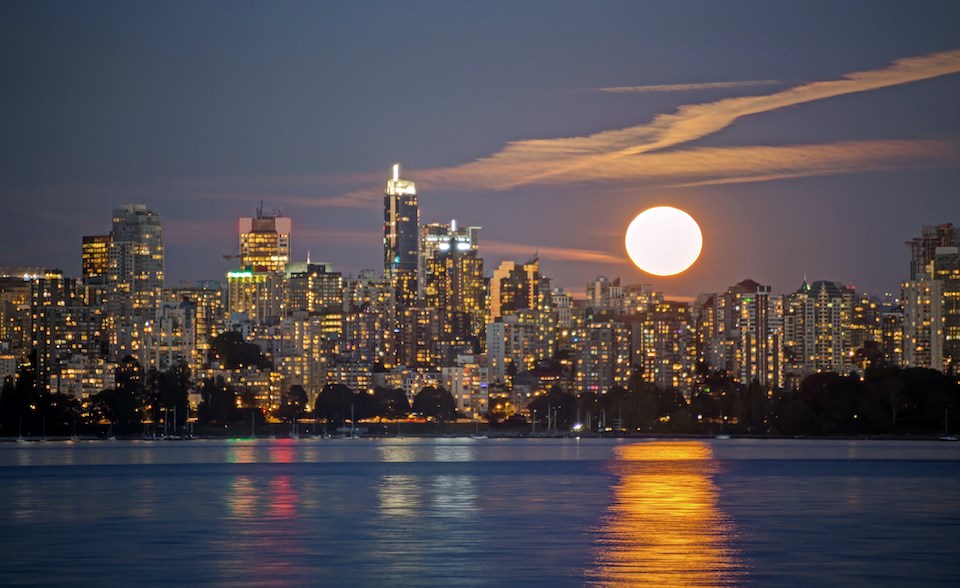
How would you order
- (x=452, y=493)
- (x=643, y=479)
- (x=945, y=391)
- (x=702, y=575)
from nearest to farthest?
(x=702, y=575), (x=452, y=493), (x=643, y=479), (x=945, y=391)

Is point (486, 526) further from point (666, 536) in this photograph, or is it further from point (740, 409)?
point (740, 409)

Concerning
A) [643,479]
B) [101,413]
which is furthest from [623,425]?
[643,479]

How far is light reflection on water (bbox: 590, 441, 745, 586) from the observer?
41.2 meters

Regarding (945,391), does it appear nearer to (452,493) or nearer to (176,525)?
(452,493)

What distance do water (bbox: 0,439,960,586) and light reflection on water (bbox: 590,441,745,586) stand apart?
0.10m

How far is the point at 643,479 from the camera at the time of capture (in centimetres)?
8394

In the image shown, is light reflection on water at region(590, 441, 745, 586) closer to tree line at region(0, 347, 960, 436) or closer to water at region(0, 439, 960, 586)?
water at region(0, 439, 960, 586)

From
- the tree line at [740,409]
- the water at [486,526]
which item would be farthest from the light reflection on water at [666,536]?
the tree line at [740,409]

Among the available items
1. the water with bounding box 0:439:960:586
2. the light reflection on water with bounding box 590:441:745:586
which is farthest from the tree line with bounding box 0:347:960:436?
the light reflection on water with bounding box 590:441:745:586

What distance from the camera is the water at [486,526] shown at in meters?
42.2

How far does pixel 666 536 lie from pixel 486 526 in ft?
22.2

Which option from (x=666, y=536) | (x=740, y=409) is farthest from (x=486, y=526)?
(x=740, y=409)

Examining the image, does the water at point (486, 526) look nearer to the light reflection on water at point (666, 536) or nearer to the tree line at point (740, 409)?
the light reflection on water at point (666, 536)

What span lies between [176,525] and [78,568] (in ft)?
41.7
